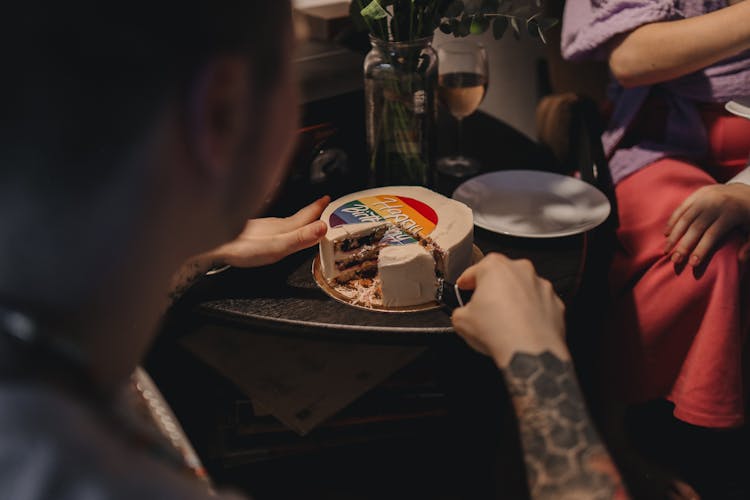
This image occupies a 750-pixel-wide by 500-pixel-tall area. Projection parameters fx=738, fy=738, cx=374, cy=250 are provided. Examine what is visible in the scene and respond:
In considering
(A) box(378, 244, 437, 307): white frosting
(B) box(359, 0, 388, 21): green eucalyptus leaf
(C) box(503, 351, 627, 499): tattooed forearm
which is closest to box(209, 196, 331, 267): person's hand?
(A) box(378, 244, 437, 307): white frosting

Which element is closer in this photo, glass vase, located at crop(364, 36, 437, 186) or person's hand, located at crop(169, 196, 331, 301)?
person's hand, located at crop(169, 196, 331, 301)

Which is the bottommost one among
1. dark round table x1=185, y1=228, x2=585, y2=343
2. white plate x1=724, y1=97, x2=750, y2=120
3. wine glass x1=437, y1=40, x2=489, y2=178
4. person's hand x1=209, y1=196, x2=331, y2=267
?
dark round table x1=185, y1=228, x2=585, y2=343

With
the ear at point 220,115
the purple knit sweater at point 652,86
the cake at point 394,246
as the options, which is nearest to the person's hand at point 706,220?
the purple knit sweater at point 652,86

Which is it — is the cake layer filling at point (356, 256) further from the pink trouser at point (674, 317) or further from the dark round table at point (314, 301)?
the pink trouser at point (674, 317)

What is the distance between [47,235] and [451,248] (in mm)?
853

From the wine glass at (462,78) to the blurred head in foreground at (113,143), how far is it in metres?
1.10

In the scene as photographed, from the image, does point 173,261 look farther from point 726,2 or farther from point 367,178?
point 726,2

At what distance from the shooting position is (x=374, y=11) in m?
1.34

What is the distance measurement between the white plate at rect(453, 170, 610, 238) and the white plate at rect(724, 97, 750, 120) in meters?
0.31

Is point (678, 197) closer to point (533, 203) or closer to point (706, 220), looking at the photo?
point (706, 220)

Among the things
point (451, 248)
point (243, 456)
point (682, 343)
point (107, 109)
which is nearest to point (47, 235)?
point (107, 109)

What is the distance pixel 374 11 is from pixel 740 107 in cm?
81

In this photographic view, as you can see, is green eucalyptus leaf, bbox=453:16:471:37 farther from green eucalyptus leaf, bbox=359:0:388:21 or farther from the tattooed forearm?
the tattooed forearm

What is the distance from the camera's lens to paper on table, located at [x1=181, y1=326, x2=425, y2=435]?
1.52m
